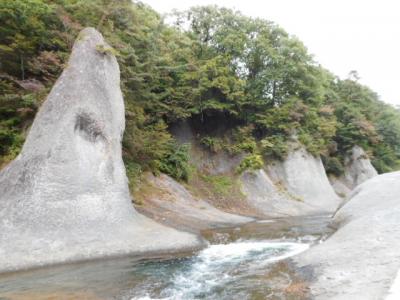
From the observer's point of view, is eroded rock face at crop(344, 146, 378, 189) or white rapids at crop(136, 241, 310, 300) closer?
white rapids at crop(136, 241, 310, 300)

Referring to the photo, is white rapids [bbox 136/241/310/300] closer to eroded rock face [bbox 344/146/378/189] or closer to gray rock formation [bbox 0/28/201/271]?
gray rock formation [bbox 0/28/201/271]

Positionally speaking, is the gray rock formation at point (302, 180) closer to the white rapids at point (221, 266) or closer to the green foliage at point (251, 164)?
the green foliage at point (251, 164)

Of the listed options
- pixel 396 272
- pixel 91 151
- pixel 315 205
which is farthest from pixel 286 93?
pixel 396 272

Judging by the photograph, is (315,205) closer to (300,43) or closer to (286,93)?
(286,93)

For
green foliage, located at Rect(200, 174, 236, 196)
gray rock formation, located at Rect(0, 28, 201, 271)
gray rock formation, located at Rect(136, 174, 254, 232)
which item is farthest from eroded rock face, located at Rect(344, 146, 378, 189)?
gray rock formation, located at Rect(0, 28, 201, 271)

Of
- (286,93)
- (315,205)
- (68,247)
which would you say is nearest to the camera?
(68,247)

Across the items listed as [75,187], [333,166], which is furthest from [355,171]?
[75,187]

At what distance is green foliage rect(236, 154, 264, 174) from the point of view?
98.7 feet

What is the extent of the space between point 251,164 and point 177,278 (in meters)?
20.9

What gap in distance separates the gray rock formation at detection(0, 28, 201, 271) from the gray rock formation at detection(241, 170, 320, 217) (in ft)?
46.7

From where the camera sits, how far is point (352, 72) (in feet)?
155

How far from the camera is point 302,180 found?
3416 centimetres

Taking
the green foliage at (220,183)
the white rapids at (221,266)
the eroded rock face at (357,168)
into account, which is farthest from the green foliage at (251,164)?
the eroded rock face at (357,168)

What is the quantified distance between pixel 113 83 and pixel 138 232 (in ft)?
23.9
